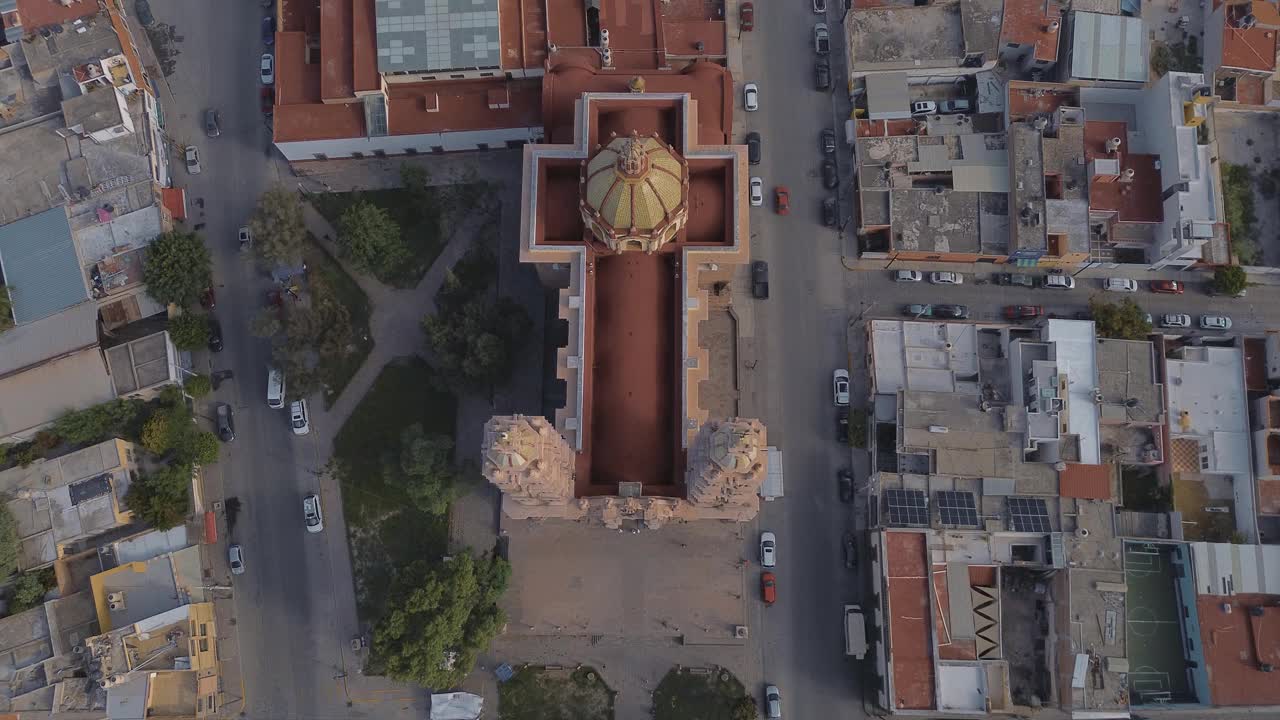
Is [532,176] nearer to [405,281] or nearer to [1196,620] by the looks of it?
[405,281]

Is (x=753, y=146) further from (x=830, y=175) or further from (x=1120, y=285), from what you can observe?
(x=1120, y=285)

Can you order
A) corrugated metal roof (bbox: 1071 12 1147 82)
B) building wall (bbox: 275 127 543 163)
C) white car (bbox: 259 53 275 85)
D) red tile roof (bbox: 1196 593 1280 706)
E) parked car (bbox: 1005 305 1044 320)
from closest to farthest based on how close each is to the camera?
1. red tile roof (bbox: 1196 593 1280 706)
2. building wall (bbox: 275 127 543 163)
3. parked car (bbox: 1005 305 1044 320)
4. corrugated metal roof (bbox: 1071 12 1147 82)
5. white car (bbox: 259 53 275 85)

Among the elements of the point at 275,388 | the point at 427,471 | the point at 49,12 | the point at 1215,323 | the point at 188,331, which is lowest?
the point at 427,471

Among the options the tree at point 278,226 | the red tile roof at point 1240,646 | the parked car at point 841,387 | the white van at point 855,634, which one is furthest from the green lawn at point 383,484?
the red tile roof at point 1240,646

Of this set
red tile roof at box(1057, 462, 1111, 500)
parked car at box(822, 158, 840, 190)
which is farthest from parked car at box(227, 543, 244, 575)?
red tile roof at box(1057, 462, 1111, 500)

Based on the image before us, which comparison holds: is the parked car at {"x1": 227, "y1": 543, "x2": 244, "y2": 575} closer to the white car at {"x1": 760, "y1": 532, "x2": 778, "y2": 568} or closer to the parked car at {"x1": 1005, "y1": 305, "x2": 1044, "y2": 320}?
Result: the white car at {"x1": 760, "y1": 532, "x2": 778, "y2": 568}

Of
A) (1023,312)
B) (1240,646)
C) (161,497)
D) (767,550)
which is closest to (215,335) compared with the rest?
(161,497)

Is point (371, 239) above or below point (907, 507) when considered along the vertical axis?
above
